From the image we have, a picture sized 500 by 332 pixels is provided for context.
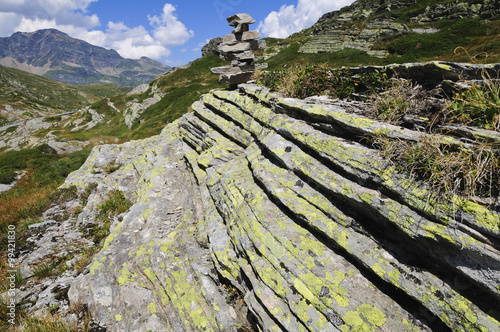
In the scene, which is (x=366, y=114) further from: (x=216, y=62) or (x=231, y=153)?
(x=216, y=62)

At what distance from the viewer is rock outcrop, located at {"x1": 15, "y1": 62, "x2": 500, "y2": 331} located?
3.99 metres

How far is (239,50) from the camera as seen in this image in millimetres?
15859

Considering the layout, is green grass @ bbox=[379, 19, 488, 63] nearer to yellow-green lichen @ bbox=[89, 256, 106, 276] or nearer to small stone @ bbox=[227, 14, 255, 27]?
small stone @ bbox=[227, 14, 255, 27]

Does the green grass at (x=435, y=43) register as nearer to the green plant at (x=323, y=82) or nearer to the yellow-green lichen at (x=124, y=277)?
the green plant at (x=323, y=82)

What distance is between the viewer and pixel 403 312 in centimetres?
436

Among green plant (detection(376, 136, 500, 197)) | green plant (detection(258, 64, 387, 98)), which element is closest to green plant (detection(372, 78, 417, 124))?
green plant (detection(258, 64, 387, 98))

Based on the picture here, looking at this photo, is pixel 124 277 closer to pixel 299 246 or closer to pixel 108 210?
pixel 108 210

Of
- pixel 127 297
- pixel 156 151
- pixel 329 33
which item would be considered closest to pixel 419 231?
pixel 127 297

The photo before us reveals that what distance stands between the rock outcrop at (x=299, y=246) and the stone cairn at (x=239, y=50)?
558cm

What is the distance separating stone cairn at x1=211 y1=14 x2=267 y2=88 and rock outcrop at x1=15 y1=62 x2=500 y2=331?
5578 millimetres

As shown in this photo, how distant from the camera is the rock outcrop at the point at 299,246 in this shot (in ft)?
13.1

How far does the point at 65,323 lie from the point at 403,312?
9.01 meters

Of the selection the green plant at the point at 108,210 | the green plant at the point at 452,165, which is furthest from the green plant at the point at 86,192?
the green plant at the point at 452,165

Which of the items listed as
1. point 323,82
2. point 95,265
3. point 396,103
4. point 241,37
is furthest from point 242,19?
point 95,265
